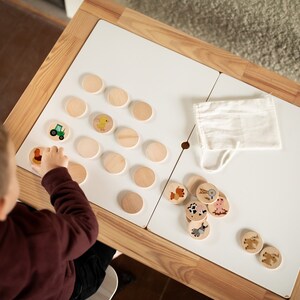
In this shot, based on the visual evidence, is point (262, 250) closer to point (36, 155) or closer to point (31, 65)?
point (36, 155)

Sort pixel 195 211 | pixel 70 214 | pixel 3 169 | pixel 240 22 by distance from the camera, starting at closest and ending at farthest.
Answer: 1. pixel 3 169
2. pixel 70 214
3. pixel 195 211
4. pixel 240 22

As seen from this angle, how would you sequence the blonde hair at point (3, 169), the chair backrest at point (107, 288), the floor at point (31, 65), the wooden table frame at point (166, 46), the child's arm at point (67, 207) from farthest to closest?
the floor at point (31, 65) → the chair backrest at point (107, 288) → the wooden table frame at point (166, 46) → the child's arm at point (67, 207) → the blonde hair at point (3, 169)

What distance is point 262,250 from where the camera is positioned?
0.91m

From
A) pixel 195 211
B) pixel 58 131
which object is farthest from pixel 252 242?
pixel 58 131

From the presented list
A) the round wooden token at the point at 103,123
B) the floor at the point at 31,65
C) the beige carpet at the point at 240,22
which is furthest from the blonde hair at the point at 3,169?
the beige carpet at the point at 240,22

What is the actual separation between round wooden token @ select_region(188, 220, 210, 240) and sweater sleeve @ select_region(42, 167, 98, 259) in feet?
0.72

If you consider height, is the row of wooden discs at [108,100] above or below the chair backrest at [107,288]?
above

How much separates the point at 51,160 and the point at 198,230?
36 cm

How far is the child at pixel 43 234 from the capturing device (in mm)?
654

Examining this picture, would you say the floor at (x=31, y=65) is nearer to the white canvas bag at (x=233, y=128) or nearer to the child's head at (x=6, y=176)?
the white canvas bag at (x=233, y=128)

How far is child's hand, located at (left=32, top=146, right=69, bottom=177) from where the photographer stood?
0.90 meters

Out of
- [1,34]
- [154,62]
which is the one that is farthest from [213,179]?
[1,34]

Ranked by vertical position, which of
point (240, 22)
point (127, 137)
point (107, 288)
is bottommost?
point (107, 288)

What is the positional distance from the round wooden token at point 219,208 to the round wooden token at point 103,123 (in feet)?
0.99
